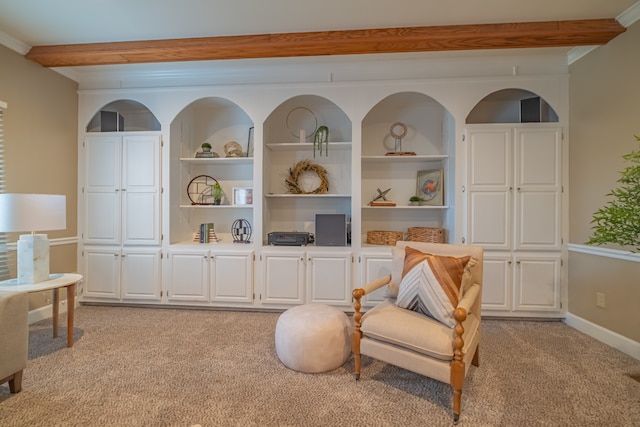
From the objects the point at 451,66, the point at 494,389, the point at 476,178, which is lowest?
the point at 494,389

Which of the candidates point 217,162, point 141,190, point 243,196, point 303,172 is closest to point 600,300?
point 303,172

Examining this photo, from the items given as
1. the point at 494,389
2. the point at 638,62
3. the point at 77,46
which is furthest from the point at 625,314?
the point at 77,46

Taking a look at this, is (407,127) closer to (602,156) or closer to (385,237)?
(385,237)

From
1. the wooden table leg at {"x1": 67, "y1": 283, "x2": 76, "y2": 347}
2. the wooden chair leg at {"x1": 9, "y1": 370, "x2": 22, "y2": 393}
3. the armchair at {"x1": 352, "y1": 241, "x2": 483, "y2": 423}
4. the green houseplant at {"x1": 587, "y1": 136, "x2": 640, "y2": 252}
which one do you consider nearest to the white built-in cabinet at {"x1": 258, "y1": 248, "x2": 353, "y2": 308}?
the armchair at {"x1": 352, "y1": 241, "x2": 483, "y2": 423}

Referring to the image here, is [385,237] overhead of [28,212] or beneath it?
beneath

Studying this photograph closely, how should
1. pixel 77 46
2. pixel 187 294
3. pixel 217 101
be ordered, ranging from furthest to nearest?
pixel 217 101 < pixel 187 294 < pixel 77 46

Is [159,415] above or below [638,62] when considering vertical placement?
below

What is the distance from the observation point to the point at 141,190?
3412mm

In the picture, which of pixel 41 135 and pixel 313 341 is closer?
pixel 313 341

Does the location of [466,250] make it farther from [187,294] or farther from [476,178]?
[187,294]

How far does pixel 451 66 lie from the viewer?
3111mm

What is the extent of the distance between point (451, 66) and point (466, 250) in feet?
6.53

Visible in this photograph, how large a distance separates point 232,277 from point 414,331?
2163 millimetres

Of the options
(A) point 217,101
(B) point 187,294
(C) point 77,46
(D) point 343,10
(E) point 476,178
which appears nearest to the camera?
(D) point 343,10
